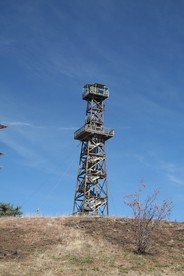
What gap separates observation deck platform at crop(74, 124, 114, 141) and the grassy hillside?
22507 mm

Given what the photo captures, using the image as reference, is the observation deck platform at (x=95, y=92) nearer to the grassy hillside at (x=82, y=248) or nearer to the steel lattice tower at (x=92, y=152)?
the steel lattice tower at (x=92, y=152)

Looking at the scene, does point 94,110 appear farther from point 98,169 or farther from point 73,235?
point 73,235

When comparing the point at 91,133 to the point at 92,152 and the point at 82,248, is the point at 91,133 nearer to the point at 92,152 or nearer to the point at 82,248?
the point at 92,152

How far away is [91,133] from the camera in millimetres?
50312

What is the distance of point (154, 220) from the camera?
81.6 ft

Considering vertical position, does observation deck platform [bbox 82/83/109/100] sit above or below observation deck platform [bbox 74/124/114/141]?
above

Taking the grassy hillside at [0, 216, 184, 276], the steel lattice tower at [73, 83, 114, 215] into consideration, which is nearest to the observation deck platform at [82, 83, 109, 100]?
the steel lattice tower at [73, 83, 114, 215]

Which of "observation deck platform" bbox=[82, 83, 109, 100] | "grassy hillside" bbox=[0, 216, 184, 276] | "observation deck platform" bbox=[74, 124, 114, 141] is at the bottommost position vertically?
"grassy hillside" bbox=[0, 216, 184, 276]

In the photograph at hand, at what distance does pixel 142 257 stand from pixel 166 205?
3799 millimetres

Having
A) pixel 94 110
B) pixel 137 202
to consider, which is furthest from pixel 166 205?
pixel 94 110

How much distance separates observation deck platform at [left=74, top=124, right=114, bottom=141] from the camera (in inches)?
1986

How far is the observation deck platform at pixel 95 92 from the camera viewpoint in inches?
2093

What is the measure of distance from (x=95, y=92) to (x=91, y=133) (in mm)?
6490

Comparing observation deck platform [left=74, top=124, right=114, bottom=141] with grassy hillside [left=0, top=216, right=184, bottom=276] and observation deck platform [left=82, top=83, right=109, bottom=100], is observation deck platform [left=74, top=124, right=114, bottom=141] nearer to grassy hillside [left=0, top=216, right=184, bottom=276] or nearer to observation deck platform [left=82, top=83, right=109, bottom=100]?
observation deck platform [left=82, top=83, right=109, bottom=100]
